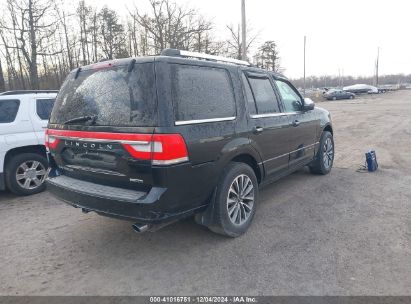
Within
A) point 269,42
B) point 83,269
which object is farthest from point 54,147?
point 269,42

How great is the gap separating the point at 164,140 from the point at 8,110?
421 cm

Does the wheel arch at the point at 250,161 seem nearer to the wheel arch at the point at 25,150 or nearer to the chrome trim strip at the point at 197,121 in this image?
the chrome trim strip at the point at 197,121

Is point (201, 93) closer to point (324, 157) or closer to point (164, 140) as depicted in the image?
point (164, 140)

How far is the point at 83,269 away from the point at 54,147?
147 centimetres

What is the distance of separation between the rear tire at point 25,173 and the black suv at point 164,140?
217 cm

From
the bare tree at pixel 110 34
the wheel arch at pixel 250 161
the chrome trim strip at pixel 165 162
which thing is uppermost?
the bare tree at pixel 110 34

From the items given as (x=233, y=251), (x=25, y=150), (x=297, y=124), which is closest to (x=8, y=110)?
(x=25, y=150)

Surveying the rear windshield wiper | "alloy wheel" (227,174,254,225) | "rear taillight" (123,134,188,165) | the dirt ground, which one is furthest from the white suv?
"alloy wheel" (227,174,254,225)

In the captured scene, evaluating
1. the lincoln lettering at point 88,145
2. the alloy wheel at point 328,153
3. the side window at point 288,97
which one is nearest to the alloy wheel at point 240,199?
the lincoln lettering at point 88,145

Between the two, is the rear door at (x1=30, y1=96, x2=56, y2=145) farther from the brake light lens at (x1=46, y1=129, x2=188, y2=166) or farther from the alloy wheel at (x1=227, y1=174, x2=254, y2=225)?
the alloy wheel at (x1=227, y1=174, x2=254, y2=225)

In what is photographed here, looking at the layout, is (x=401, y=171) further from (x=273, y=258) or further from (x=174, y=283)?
(x=174, y=283)

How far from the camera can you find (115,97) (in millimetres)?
3021

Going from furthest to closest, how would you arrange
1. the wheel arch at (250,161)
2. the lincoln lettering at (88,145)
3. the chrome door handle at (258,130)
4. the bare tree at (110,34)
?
the bare tree at (110,34), the chrome door handle at (258,130), the wheel arch at (250,161), the lincoln lettering at (88,145)

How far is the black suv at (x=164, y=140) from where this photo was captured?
111 inches
